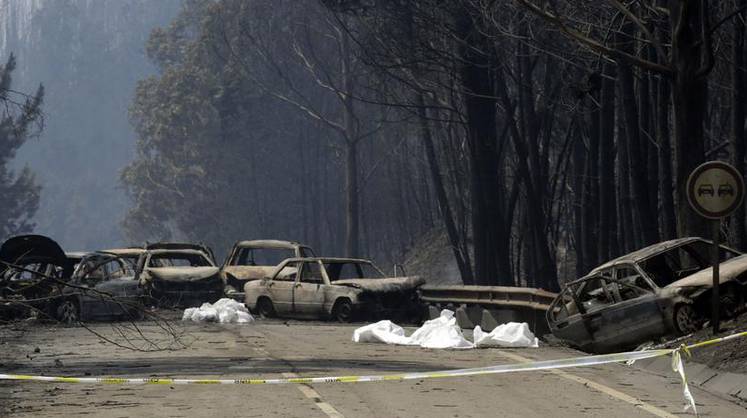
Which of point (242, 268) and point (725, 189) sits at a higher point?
point (725, 189)

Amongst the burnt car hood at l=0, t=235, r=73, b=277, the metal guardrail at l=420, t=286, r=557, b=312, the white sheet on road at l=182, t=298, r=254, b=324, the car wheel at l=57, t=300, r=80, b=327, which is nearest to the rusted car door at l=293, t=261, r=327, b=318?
the white sheet on road at l=182, t=298, r=254, b=324

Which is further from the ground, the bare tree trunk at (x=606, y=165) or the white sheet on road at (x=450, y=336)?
the bare tree trunk at (x=606, y=165)

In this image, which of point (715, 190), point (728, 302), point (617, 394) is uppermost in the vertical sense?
point (715, 190)

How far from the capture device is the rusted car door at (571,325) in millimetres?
20844

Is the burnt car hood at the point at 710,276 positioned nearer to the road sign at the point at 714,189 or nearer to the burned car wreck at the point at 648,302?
the burned car wreck at the point at 648,302

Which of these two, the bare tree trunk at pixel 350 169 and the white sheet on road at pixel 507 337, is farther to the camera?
the bare tree trunk at pixel 350 169

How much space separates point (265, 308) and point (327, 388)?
1688cm

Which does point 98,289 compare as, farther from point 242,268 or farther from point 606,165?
point 606,165

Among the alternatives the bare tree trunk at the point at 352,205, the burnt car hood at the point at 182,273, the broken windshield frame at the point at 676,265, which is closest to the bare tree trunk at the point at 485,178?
the burnt car hood at the point at 182,273

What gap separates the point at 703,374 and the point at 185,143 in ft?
262

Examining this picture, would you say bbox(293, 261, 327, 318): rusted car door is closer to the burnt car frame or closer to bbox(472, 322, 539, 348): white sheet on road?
the burnt car frame

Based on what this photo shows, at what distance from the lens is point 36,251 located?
103 ft

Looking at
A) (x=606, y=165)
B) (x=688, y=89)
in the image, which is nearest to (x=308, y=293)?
(x=606, y=165)

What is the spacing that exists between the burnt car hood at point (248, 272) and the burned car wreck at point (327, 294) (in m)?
2.46
